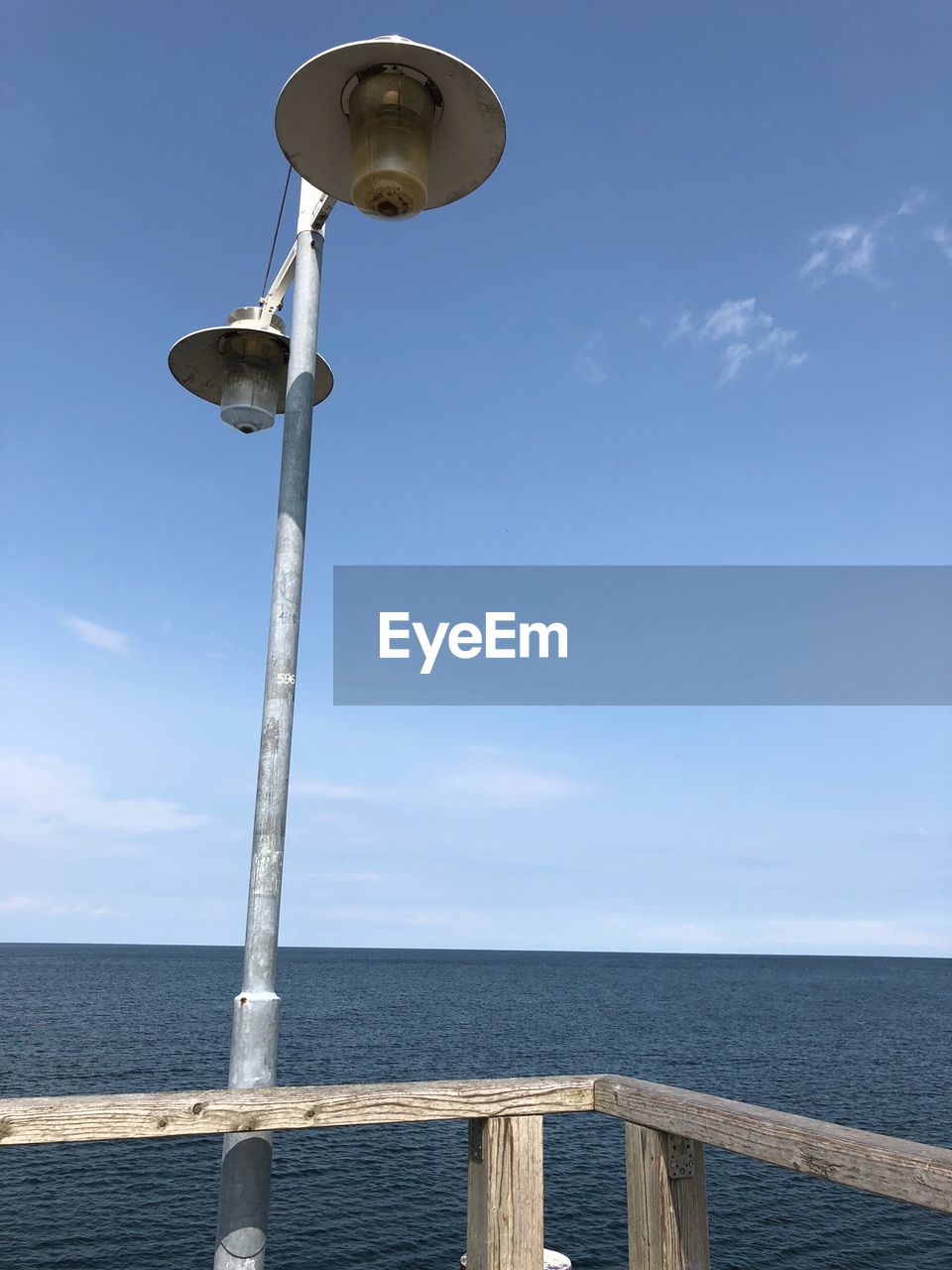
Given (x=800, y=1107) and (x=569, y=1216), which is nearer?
(x=569, y=1216)

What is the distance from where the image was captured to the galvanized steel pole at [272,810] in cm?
286

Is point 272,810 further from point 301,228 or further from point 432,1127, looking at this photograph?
point 432,1127

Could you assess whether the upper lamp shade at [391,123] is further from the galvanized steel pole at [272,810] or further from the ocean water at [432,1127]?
the ocean water at [432,1127]

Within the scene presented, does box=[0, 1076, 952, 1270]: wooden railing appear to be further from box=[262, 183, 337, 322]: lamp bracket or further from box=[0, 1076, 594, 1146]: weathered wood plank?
box=[262, 183, 337, 322]: lamp bracket

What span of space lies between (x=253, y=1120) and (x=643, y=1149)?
3.62 ft

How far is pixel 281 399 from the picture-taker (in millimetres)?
4430

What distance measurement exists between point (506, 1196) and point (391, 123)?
3.55m

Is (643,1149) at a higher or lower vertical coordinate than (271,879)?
lower

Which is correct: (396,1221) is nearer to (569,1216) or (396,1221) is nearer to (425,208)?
(569,1216)

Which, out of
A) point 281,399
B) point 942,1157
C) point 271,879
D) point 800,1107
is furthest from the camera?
point 800,1107

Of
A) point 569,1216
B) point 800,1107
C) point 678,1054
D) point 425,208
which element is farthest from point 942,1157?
point 678,1054

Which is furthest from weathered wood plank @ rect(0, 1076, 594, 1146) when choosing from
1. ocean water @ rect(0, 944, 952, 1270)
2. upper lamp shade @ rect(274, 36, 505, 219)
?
ocean water @ rect(0, 944, 952, 1270)

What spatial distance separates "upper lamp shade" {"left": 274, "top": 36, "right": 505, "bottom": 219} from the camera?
3322 mm

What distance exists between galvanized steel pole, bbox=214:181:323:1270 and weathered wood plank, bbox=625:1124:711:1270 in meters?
1.08
